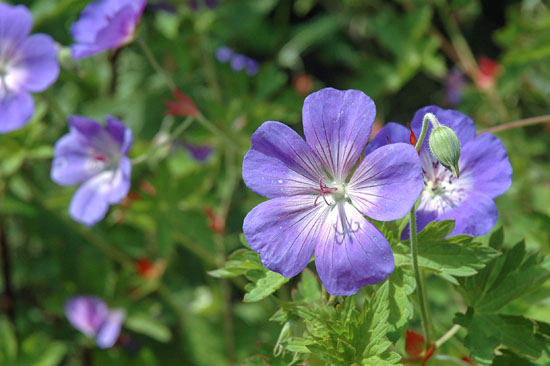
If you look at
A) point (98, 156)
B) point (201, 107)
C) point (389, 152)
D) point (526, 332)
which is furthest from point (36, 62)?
point (526, 332)

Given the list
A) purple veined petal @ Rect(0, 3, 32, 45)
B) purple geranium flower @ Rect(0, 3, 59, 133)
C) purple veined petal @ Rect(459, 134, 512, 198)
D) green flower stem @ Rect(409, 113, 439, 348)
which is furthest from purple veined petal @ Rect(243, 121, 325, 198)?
purple veined petal @ Rect(0, 3, 32, 45)

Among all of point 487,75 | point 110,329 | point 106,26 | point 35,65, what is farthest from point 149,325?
point 487,75

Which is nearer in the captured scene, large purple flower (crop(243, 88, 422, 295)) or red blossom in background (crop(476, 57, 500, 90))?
large purple flower (crop(243, 88, 422, 295))

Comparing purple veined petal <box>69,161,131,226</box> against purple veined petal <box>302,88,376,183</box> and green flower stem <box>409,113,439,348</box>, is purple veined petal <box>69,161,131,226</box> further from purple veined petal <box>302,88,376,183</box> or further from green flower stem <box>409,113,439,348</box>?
green flower stem <box>409,113,439,348</box>

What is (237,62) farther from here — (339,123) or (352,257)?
(352,257)

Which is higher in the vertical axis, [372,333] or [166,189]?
[372,333]

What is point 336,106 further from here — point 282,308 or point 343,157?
point 282,308
